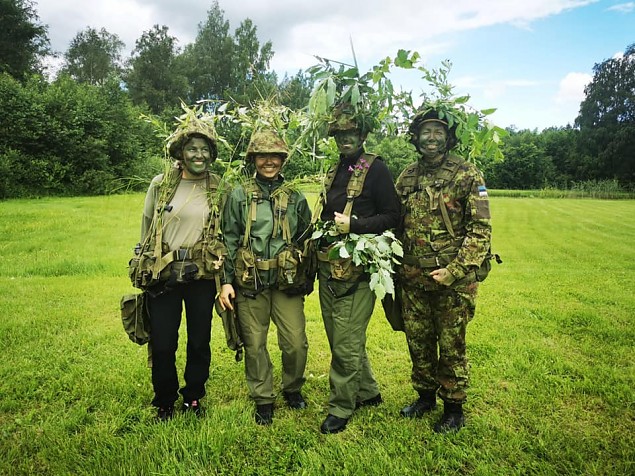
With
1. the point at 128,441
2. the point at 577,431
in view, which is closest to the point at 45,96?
the point at 128,441

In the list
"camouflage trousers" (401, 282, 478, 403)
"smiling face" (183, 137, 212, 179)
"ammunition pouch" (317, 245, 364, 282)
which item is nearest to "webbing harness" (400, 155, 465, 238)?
"camouflage trousers" (401, 282, 478, 403)

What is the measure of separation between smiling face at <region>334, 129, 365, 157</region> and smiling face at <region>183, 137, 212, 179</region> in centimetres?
119

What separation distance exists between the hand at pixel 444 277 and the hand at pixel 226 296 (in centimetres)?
179

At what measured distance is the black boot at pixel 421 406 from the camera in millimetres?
3977

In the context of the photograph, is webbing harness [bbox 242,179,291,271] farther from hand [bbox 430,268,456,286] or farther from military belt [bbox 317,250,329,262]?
hand [bbox 430,268,456,286]

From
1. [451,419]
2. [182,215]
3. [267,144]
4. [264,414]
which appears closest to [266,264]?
[182,215]

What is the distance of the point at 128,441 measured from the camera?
3.50 meters

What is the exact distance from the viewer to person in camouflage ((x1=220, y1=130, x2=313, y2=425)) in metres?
3.75

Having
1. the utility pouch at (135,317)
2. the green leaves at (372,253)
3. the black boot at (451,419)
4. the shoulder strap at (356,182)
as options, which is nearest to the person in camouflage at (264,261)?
the green leaves at (372,253)

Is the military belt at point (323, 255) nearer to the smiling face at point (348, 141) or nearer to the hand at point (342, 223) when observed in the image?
the hand at point (342, 223)

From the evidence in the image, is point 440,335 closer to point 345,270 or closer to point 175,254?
point 345,270

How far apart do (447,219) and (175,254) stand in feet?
7.69

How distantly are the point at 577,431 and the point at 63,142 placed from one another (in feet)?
81.2

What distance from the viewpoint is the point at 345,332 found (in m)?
3.70
